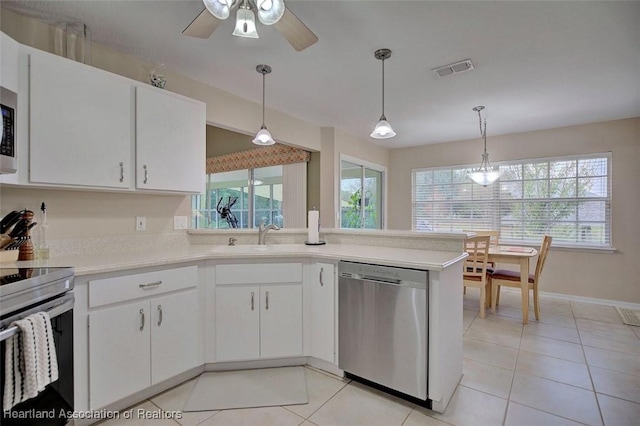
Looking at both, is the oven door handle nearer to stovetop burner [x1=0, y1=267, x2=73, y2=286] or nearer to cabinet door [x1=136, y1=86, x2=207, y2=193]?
stovetop burner [x1=0, y1=267, x2=73, y2=286]

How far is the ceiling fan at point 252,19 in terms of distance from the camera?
143cm

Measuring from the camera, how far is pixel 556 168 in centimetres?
434

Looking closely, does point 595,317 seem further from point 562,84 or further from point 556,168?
point 562,84

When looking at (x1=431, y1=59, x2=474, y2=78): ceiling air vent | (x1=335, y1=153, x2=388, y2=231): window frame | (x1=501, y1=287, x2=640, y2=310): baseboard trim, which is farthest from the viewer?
(x1=335, y1=153, x2=388, y2=231): window frame

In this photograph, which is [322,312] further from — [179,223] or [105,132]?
[105,132]

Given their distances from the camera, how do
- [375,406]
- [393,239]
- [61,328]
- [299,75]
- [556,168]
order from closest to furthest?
[61,328]
[375,406]
[393,239]
[299,75]
[556,168]

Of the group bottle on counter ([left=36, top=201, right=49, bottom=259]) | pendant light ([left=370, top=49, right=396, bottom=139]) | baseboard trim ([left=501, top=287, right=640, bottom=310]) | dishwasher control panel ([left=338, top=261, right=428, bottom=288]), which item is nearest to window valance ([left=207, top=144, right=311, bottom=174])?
pendant light ([left=370, top=49, right=396, bottom=139])

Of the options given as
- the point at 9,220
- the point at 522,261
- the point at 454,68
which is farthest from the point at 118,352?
the point at 522,261

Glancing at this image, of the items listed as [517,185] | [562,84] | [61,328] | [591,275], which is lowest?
[591,275]

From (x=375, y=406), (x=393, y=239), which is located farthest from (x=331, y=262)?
(x=375, y=406)

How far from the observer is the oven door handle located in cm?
110

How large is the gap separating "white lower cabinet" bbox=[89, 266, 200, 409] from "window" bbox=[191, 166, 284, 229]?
9.46 ft

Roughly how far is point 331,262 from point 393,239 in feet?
2.03

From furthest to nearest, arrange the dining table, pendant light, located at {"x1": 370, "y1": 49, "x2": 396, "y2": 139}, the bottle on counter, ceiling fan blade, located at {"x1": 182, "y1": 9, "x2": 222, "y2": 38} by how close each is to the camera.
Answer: the dining table
pendant light, located at {"x1": 370, "y1": 49, "x2": 396, "y2": 139}
the bottle on counter
ceiling fan blade, located at {"x1": 182, "y1": 9, "x2": 222, "y2": 38}
